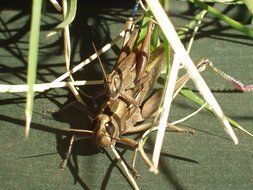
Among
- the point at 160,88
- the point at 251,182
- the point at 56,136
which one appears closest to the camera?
the point at 251,182

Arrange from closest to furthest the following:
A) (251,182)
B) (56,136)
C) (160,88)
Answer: (251,182)
(56,136)
(160,88)

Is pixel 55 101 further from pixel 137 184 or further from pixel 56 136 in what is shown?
pixel 137 184

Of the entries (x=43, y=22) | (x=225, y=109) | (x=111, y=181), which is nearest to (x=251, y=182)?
(x=225, y=109)

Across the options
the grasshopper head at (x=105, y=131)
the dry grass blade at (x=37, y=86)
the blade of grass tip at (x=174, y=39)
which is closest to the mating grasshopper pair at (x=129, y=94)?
the grasshopper head at (x=105, y=131)

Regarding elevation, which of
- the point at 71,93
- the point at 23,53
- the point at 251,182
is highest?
the point at 23,53

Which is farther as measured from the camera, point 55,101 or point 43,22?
point 43,22

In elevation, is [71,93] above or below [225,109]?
above

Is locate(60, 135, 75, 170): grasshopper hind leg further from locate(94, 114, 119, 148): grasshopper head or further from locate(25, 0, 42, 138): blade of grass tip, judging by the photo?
locate(25, 0, 42, 138): blade of grass tip
